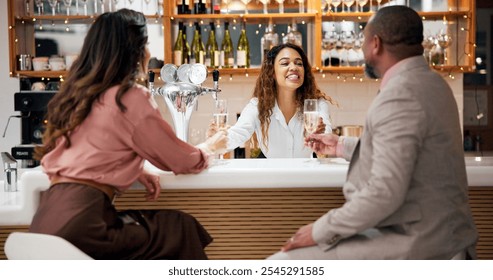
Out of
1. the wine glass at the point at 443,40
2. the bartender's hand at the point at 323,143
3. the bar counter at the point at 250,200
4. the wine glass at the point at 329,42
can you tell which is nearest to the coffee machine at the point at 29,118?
the wine glass at the point at 329,42

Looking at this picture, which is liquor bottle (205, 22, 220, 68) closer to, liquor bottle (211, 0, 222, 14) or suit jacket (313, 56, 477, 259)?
liquor bottle (211, 0, 222, 14)

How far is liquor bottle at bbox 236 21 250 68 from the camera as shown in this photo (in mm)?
3957

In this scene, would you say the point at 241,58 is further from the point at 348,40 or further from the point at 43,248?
the point at 43,248

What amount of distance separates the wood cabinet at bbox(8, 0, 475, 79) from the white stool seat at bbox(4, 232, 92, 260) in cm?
233

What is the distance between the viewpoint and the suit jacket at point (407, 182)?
1.55 m

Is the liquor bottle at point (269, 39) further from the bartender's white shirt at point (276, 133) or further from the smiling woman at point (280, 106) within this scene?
the bartender's white shirt at point (276, 133)

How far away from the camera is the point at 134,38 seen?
178 cm

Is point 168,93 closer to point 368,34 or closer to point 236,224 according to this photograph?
point 236,224

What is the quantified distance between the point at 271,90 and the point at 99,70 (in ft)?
5.08

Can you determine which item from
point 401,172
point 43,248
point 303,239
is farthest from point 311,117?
point 43,248

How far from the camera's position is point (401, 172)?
1.54 meters

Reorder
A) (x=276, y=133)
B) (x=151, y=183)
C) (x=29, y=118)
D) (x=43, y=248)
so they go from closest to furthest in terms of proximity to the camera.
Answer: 1. (x=43, y=248)
2. (x=151, y=183)
3. (x=276, y=133)
4. (x=29, y=118)

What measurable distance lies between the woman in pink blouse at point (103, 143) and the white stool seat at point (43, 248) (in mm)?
41
